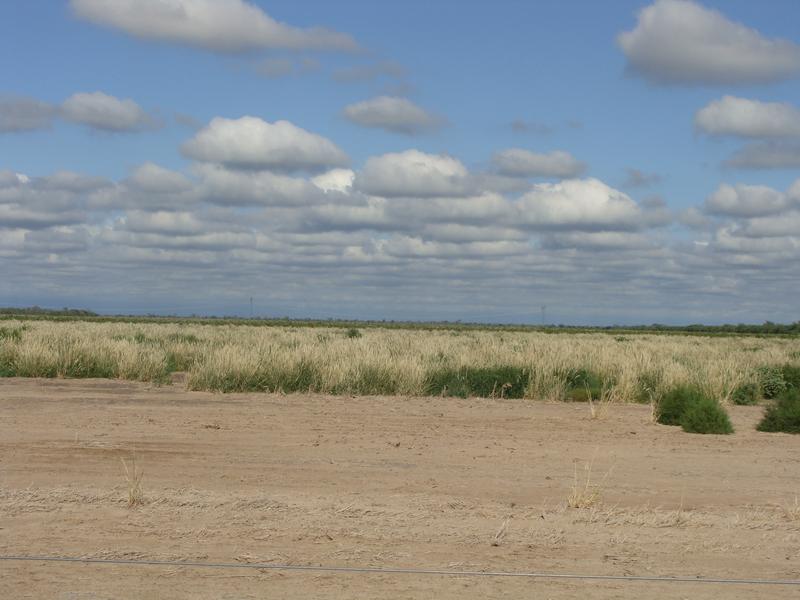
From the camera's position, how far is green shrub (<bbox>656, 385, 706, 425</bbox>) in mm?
18078

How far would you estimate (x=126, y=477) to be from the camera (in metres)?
11.6

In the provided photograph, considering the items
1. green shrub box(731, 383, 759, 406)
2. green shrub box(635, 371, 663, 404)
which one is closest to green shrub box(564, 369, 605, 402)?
green shrub box(635, 371, 663, 404)

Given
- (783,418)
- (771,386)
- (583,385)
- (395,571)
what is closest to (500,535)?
(395,571)

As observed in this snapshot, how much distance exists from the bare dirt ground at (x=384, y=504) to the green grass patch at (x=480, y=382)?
439 cm

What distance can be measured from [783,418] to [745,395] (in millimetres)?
5417

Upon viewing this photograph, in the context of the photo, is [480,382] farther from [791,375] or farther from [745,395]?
[791,375]

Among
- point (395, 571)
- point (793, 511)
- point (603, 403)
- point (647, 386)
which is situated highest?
point (647, 386)

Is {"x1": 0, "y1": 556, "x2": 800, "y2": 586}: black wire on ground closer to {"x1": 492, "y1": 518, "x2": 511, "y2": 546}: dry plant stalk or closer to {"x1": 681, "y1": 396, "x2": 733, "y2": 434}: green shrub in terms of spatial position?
{"x1": 492, "y1": 518, "x2": 511, "y2": 546}: dry plant stalk

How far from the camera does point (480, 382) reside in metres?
23.4

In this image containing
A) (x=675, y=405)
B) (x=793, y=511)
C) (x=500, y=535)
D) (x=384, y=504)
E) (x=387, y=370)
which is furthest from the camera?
(x=387, y=370)

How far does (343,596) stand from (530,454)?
24.6ft

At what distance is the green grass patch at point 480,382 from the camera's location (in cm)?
2285

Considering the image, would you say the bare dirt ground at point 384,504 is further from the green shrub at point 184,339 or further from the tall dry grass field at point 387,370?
the green shrub at point 184,339

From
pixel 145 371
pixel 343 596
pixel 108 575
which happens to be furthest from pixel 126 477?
pixel 145 371
